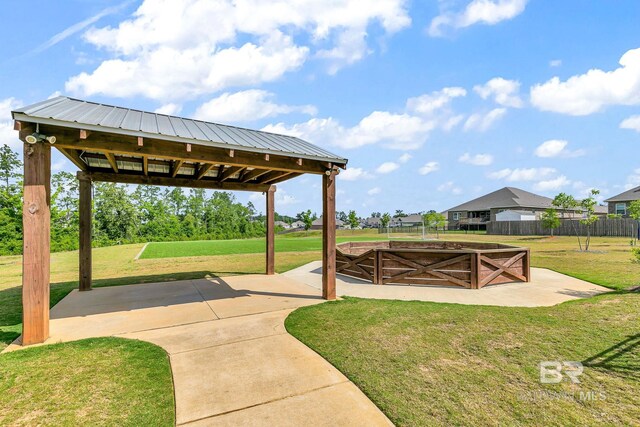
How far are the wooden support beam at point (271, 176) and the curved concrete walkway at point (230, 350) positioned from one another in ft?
10.7

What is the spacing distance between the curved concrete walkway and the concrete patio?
4.54 ft

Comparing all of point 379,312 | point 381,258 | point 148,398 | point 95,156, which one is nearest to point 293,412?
point 148,398

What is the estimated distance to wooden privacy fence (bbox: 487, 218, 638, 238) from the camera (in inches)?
1163

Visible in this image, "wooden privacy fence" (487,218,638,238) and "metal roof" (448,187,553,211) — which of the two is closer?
"wooden privacy fence" (487,218,638,238)

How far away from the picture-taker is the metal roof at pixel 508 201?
46694 mm

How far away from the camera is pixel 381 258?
8906 millimetres

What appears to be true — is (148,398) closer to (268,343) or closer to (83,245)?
(268,343)

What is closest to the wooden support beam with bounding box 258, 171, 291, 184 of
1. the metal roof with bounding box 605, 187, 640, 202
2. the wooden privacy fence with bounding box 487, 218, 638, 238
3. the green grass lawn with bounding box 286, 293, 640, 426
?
the green grass lawn with bounding box 286, 293, 640, 426

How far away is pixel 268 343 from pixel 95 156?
619 centimetres

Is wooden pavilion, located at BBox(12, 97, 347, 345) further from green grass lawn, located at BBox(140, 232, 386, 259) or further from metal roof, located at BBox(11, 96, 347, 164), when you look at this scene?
green grass lawn, located at BBox(140, 232, 386, 259)

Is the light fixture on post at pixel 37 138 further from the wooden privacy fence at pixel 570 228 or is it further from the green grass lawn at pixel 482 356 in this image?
the wooden privacy fence at pixel 570 228

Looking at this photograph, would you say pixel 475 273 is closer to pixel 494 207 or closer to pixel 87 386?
pixel 87 386

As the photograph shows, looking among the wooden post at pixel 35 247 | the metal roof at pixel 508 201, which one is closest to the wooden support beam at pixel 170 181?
the wooden post at pixel 35 247

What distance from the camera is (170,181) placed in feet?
29.6
